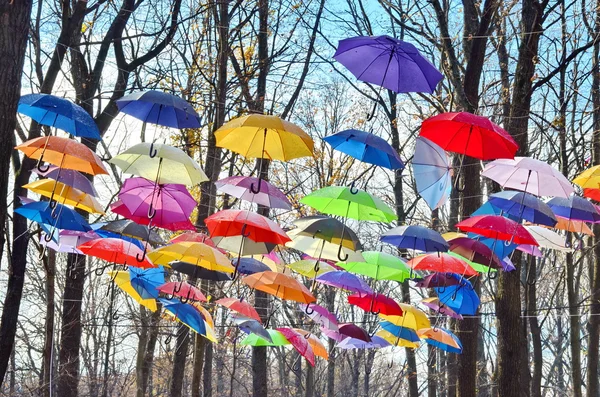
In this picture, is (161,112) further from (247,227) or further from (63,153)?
(247,227)

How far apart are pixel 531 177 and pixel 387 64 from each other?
7.55 ft

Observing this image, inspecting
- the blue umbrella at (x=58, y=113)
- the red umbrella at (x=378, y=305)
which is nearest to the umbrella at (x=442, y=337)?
the red umbrella at (x=378, y=305)

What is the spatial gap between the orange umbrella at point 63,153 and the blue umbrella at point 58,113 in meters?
0.15

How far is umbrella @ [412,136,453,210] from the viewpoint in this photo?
310 inches

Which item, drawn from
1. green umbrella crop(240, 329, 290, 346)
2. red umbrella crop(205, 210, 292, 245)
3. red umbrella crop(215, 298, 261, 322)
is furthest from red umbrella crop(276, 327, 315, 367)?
red umbrella crop(205, 210, 292, 245)

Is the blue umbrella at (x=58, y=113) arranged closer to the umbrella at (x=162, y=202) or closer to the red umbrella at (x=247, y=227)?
the umbrella at (x=162, y=202)

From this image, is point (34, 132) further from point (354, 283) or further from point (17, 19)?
point (354, 283)

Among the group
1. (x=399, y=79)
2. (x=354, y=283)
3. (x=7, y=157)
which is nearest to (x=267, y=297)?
(x=354, y=283)

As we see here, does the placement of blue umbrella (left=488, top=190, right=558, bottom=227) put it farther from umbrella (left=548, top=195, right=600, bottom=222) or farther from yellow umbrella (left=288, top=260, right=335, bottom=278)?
yellow umbrella (left=288, top=260, right=335, bottom=278)

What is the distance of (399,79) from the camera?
7.42m

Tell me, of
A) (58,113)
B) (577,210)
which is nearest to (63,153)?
(58,113)

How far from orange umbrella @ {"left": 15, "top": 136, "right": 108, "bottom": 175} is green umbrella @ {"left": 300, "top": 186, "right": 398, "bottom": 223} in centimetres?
281

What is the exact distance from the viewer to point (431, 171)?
26.0ft

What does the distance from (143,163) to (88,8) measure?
3665mm
